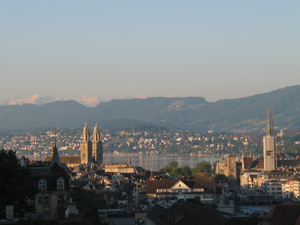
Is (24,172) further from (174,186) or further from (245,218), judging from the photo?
(174,186)

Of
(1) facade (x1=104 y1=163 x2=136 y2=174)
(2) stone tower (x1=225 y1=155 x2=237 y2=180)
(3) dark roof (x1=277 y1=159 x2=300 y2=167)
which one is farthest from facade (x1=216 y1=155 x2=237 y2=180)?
(1) facade (x1=104 y1=163 x2=136 y2=174)

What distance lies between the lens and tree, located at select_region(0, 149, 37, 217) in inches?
954

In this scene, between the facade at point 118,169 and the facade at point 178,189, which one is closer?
the facade at point 178,189

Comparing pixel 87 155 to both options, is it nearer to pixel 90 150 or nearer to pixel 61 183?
pixel 90 150

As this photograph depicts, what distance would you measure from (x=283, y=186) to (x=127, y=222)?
2506 inches

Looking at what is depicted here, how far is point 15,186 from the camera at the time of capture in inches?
972

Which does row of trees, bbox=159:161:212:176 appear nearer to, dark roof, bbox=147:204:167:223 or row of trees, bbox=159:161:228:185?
row of trees, bbox=159:161:228:185

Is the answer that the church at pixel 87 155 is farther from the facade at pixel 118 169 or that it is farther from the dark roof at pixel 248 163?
the dark roof at pixel 248 163

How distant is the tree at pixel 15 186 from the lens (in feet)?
79.5

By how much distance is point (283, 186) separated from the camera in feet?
339

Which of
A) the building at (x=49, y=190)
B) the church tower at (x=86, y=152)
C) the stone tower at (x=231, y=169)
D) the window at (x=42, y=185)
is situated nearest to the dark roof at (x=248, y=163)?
the stone tower at (x=231, y=169)

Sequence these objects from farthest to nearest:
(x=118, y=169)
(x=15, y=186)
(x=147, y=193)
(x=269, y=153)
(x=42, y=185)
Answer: (x=118, y=169) < (x=269, y=153) < (x=147, y=193) < (x=42, y=185) < (x=15, y=186)

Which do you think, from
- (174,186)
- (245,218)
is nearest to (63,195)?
(245,218)

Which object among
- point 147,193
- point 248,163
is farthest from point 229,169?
point 147,193
